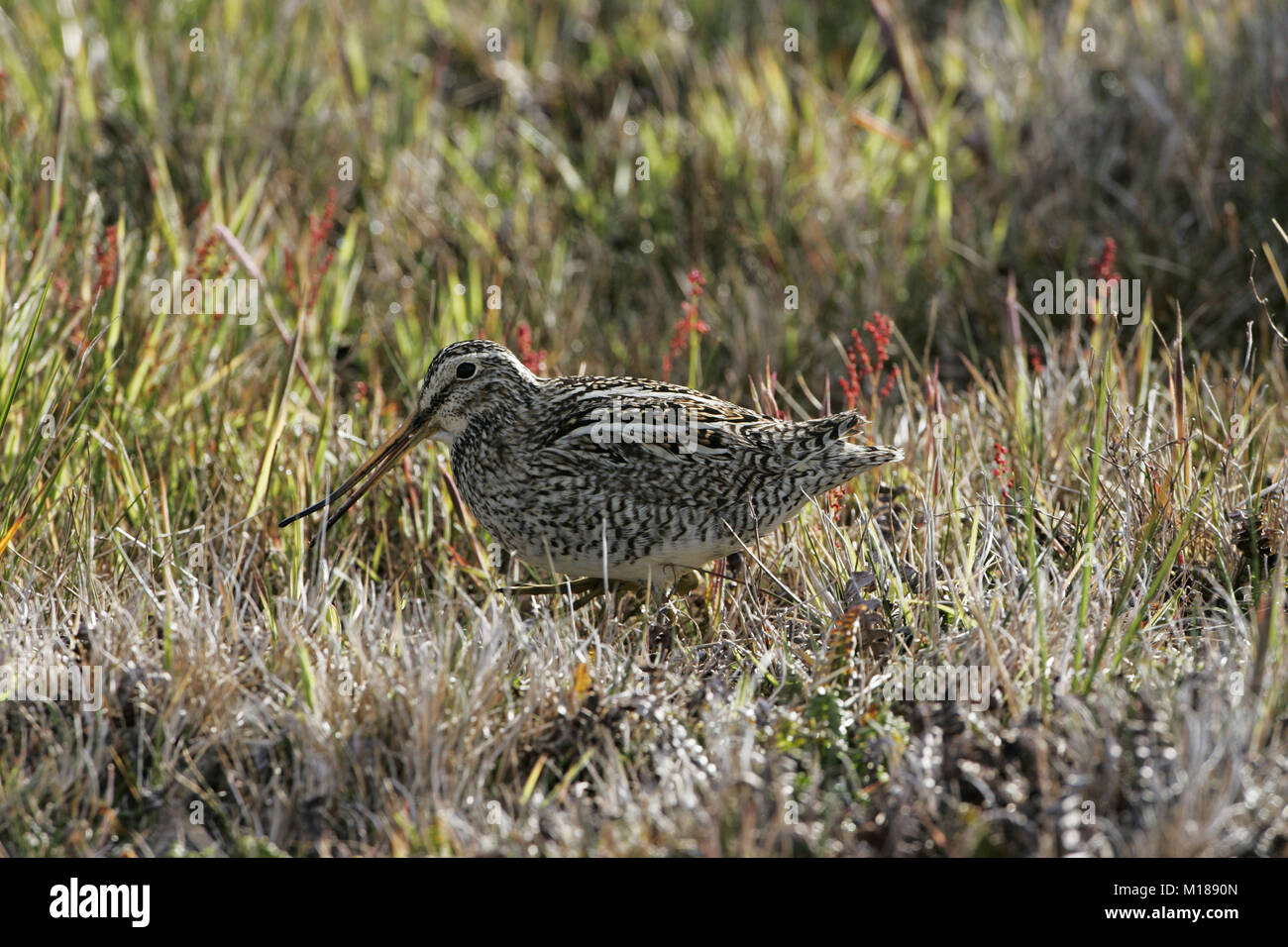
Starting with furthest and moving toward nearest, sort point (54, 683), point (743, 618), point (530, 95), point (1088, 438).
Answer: point (530, 95)
point (1088, 438)
point (743, 618)
point (54, 683)

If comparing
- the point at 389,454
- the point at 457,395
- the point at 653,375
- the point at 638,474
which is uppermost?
the point at 653,375

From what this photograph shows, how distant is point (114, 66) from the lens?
6.50 m

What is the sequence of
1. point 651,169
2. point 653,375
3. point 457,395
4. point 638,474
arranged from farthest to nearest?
point 651,169
point 653,375
point 457,395
point 638,474

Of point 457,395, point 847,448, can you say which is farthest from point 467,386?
point 847,448

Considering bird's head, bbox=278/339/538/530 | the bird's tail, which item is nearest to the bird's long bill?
bird's head, bbox=278/339/538/530

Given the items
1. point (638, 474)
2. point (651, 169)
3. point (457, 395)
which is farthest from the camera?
point (651, 169)

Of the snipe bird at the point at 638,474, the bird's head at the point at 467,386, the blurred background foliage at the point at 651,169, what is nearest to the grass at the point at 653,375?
the blurred background foliage at the point at 651,169

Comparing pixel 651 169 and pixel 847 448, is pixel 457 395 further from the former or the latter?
pixel 651 169

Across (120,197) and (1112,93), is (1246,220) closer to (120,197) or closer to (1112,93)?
(1112,93)

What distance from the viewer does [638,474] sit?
3756 mm

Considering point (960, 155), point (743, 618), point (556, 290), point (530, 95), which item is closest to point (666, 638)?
point (743, 618)

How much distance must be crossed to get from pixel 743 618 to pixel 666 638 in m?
0.27

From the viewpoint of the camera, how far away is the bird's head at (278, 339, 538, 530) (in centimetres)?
396

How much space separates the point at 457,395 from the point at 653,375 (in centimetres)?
157
